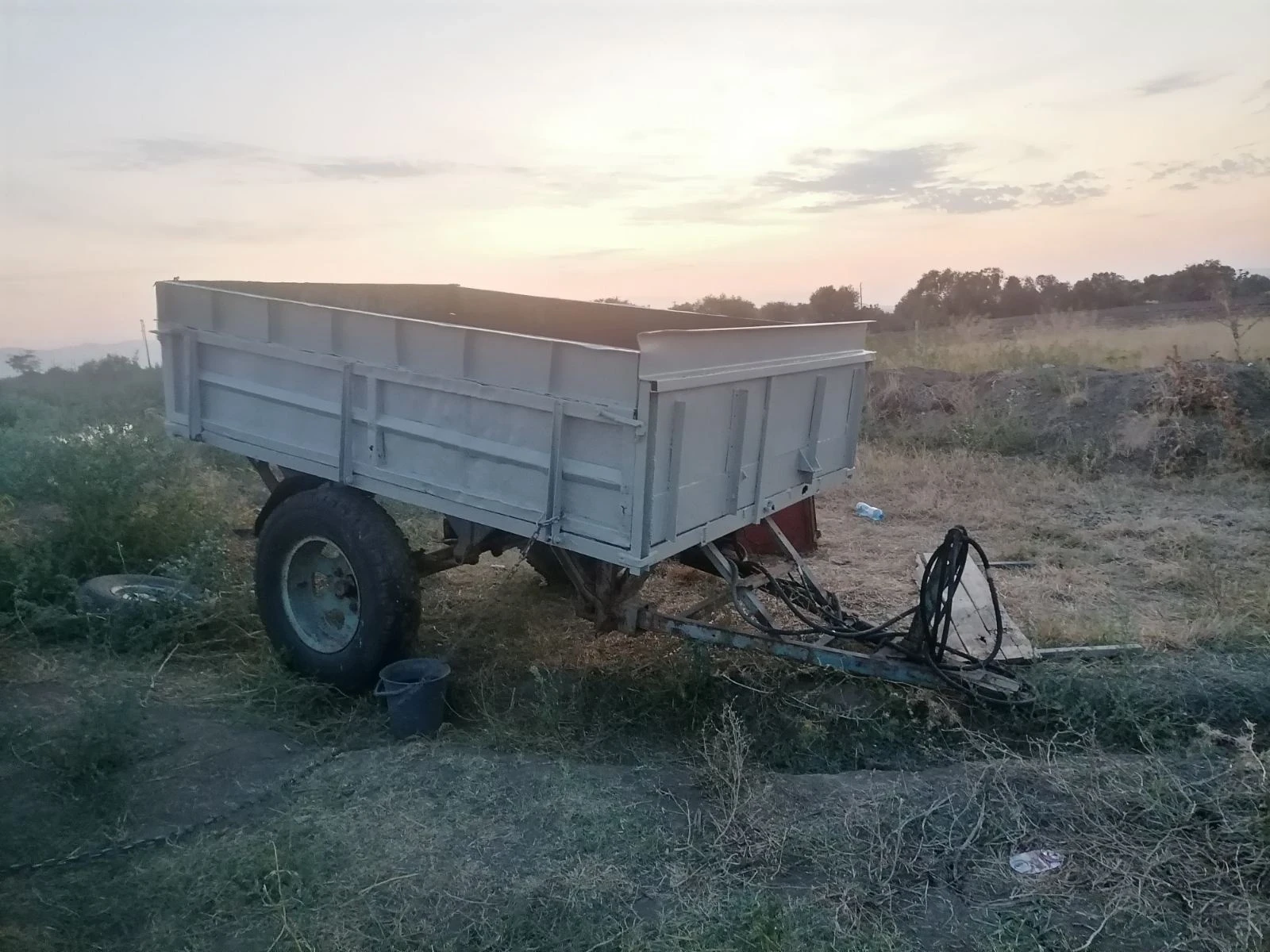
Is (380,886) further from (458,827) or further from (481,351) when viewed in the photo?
(481,351)

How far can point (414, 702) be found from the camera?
4.47 metres

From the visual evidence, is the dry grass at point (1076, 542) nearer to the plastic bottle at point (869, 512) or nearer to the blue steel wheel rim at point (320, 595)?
the plastic bottle at point (869, 512)

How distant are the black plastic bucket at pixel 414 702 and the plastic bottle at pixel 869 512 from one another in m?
4.43

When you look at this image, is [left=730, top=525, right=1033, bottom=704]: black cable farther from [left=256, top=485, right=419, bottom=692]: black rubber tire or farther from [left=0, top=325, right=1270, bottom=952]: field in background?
[left=256, top=485, right=419, bottom=692]: black rubber tire

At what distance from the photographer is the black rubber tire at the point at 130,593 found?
550 cm

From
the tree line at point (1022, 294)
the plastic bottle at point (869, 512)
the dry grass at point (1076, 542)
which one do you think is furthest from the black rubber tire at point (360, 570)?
the tree line at point (1022, 294)

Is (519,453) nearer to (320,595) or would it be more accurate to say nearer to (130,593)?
(320,595)

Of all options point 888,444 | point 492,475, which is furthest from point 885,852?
point 888,444

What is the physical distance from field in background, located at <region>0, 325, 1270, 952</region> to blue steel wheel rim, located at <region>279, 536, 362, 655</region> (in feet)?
0.98

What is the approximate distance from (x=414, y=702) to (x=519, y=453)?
135 cm

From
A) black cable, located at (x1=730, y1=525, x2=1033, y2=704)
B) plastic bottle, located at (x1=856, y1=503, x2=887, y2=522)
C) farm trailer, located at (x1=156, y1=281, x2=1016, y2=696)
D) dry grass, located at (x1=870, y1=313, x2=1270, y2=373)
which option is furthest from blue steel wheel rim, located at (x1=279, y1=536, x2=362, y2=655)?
dry grass, located at (x1=870, y1=313, x2=1270, y2=373)

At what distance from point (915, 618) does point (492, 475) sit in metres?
2.11

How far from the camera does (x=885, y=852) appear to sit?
333 cm

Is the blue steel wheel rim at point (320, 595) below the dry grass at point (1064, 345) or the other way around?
below
